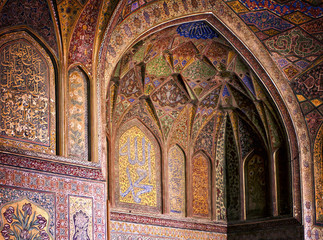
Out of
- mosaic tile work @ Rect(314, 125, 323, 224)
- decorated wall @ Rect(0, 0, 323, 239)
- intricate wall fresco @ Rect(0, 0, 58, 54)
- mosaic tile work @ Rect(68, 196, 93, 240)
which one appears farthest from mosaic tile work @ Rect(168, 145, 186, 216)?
intricate wall fresco @ Rect(0, 0, 58, 54)

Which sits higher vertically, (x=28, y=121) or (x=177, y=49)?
(x=177, y=49)

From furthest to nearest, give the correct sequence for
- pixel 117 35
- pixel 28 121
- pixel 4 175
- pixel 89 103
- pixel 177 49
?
1. pixel 177 49
2. pixel 117 35
3. pixel 89 103
4. pixel 28 121
5. pixel 4 175

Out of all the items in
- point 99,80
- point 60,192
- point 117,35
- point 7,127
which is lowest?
Result: point 60,192

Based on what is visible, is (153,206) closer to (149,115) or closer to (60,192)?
(149,115)

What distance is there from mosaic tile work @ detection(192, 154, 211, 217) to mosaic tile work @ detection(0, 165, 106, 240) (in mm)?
5220

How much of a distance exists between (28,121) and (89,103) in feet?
3.95

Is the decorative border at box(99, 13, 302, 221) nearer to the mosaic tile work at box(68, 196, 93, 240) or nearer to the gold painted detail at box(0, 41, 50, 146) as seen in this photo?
the gold painted detail at box(0, 41, 50, 146)

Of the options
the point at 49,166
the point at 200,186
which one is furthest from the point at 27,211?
the point at 200,186

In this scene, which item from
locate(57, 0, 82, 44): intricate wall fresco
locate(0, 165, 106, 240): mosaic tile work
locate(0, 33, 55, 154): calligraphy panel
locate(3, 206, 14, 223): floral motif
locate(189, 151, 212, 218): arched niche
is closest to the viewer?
locate(3, 206, 14, 223): floral motif

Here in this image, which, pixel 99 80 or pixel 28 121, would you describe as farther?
pixel 99 80

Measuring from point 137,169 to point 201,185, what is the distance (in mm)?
1785

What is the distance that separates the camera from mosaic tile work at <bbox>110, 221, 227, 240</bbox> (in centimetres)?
1363

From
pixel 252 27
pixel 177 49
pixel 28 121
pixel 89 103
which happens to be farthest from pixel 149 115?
pixel 28 121

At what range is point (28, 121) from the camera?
1012cm
